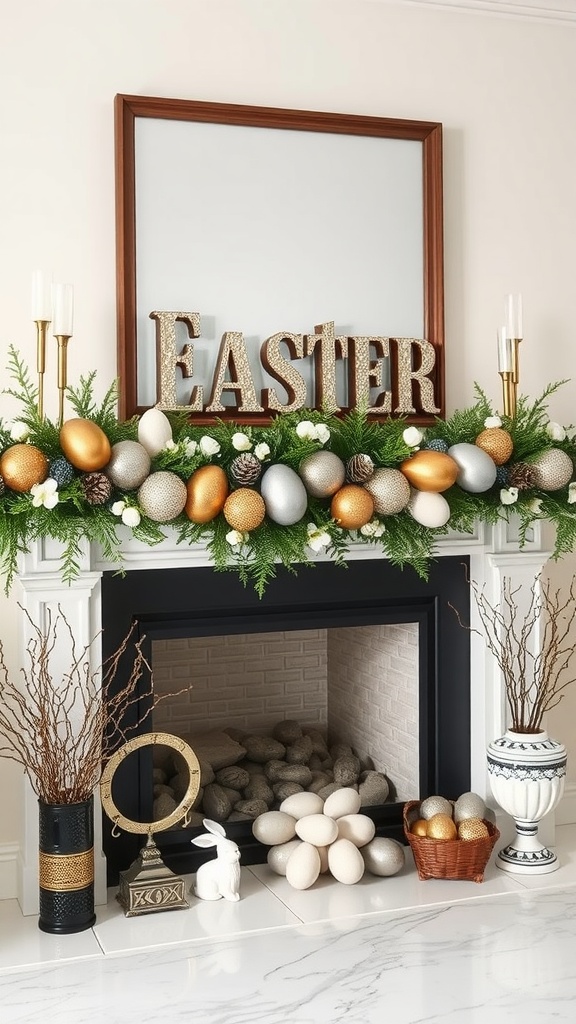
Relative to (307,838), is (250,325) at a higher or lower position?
higher

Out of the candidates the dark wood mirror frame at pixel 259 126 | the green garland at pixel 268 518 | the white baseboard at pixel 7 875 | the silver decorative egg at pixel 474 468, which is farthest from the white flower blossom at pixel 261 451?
the white baseboard at pixel 7 875

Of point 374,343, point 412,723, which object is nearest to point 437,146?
point 374,343

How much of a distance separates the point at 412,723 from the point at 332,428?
3.37 feet

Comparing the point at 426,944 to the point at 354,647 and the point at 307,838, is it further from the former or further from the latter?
the point at 354,647

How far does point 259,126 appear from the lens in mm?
3182

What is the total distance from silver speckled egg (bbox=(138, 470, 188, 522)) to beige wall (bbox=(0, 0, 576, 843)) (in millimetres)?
485

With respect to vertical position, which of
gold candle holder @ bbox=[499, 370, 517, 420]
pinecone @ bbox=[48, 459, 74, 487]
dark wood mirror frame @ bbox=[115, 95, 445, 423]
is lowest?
pinecone @ bbox=[48, 459, 74, 487]

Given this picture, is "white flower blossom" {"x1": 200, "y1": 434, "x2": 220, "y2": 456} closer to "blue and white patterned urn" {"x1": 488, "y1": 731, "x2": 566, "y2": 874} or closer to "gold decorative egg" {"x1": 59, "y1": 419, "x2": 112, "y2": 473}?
"gold decorative egg" {"x1": 59, "y1": 419, "x2": 112, "y2": 473}

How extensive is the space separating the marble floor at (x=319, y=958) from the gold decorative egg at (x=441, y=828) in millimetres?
132

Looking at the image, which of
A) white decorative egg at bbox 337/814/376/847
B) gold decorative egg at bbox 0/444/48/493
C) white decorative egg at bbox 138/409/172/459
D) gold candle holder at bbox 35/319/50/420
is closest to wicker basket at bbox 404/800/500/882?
white decorative egg at bbox 337/814/376/847

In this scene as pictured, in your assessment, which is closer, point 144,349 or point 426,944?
point 426,944

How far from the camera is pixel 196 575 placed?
10.1 ft

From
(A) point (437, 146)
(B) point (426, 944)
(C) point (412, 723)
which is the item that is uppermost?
(A) point (437, 146)

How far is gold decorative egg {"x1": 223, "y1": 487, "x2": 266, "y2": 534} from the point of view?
9.08 feet
